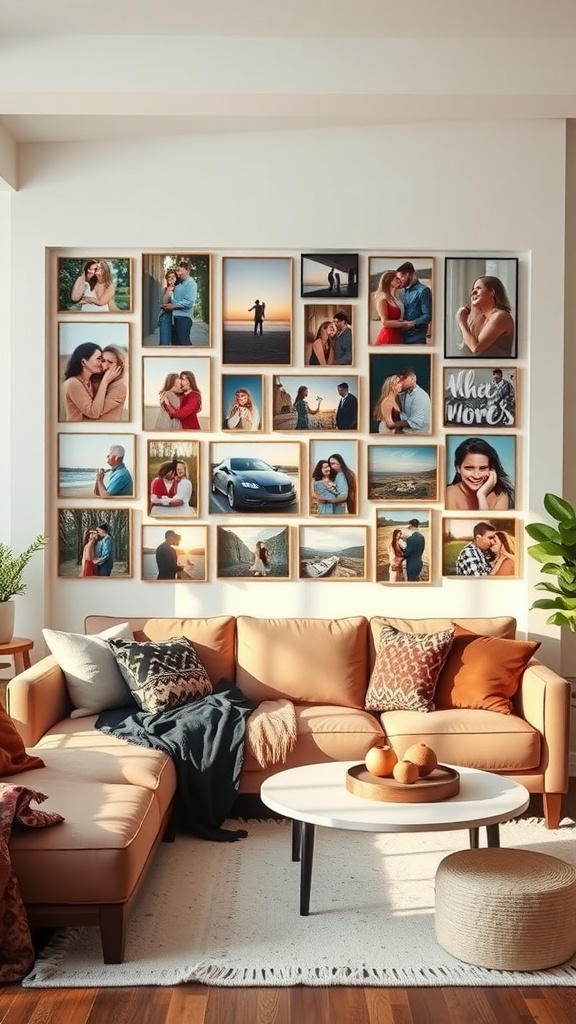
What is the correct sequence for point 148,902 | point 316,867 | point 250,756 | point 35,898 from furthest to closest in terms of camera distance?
point 250,756
point 316,867
point 148,902
point 35,898

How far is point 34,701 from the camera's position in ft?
15.7

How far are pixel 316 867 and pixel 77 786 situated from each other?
1035mm

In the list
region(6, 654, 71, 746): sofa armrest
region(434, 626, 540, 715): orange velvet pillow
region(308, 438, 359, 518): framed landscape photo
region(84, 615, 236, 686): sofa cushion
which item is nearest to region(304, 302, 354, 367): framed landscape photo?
region(308, 438, 359, 518): framed landscape photo

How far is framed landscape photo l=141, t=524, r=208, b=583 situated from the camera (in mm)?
5898

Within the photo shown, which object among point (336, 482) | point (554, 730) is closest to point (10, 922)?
point (554, 730)

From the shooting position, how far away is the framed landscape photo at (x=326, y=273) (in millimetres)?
5871

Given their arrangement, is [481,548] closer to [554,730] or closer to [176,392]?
[554,730]

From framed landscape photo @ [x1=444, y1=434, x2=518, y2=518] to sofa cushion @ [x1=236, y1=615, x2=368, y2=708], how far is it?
0.93 meters

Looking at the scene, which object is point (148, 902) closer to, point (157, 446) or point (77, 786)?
point (77, 786)

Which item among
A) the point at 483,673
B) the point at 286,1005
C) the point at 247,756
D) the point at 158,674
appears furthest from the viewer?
the point at 483,673

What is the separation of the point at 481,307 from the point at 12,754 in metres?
3.37

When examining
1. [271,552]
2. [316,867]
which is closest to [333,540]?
[271,552]

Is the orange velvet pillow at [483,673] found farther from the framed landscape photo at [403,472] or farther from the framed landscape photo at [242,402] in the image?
the framed landscape photo at [242,402]

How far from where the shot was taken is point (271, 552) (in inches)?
232
